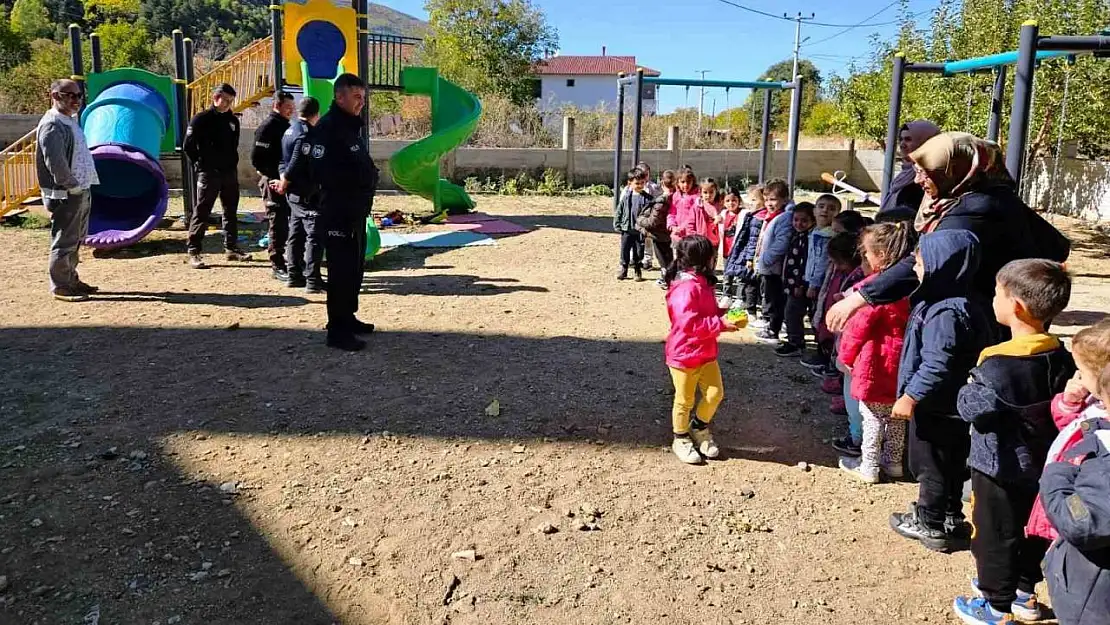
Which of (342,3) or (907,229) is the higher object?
(342,3)

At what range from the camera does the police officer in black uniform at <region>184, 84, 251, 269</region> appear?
8820 millimetres

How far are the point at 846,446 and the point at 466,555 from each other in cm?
217

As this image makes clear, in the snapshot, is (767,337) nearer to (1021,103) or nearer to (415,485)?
(1021,103)

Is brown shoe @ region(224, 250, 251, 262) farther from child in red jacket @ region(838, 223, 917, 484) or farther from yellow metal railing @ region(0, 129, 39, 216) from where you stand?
child in red jacket @ region(838, 223, 917, 484)

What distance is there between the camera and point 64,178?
679 cm

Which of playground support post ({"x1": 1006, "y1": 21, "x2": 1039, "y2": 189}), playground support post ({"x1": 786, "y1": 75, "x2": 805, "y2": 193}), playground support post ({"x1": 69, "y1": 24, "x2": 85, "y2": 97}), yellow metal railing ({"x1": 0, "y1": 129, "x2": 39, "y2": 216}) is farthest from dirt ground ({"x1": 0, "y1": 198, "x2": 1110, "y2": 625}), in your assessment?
playground support post ({"x1": 69, "y1": 24, "x2": 85, "y2": 97})

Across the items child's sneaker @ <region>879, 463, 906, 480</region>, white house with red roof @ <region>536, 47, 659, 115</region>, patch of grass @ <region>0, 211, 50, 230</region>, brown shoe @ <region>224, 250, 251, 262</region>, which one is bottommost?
child's sneaker @ <region>879, 463, 906, 480</region>

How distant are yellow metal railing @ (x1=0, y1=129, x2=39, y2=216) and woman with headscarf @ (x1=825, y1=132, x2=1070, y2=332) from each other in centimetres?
1127

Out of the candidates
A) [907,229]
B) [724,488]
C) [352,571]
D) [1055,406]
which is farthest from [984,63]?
[352,571]

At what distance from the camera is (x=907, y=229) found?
3699 mm

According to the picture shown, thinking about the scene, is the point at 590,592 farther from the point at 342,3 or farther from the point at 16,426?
the point at 342,3

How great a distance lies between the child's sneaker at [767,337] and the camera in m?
6.45

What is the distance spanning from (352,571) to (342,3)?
29.8 feet

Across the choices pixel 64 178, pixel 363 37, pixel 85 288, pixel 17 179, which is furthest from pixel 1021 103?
pixel 17 179
